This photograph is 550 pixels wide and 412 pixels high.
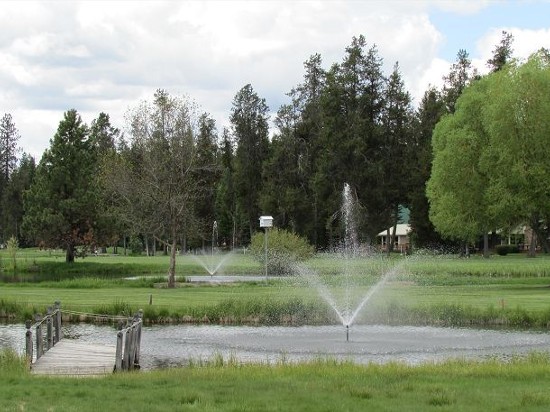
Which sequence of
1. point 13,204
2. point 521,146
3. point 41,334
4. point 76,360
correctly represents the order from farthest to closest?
point 13,204 < point 521,146 < point 41,334 < point 76,360

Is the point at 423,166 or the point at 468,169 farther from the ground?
the point at 423,166

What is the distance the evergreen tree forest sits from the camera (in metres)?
54.6

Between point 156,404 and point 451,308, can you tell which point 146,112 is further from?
point 156,404

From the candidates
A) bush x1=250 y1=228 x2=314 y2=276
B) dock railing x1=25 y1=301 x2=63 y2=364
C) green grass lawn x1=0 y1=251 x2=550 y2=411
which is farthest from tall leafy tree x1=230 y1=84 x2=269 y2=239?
dock railing x1=25 y1=301 x2=63 y2=364

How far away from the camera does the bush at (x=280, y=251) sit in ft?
201

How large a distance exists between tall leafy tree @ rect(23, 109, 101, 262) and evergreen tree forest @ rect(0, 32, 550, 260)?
0.40 feet

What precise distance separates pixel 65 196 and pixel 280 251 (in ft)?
73.9

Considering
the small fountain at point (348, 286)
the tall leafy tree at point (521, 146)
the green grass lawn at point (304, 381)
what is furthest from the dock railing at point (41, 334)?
the tall leafy tree at point (521, 146)

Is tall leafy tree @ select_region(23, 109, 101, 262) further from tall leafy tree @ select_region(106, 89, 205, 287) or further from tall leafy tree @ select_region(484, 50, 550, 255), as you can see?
tall leafy tree @ select_region(484, 50, 550, 255)

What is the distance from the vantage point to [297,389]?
14.7 meters

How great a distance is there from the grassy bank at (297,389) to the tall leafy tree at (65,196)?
53.4m

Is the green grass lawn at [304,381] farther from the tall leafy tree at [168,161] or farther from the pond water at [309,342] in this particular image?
the tall leafy tree at [168,161]

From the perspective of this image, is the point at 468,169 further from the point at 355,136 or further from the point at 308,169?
the point at 308,169

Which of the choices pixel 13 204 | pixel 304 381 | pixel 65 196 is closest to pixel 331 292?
pixel 304 381
